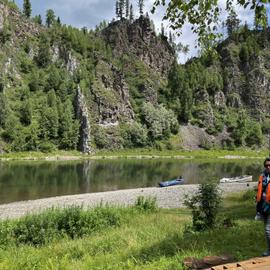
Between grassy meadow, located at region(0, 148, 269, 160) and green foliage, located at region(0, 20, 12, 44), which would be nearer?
grassy meadow, located at region(0, 148, 269, 160)

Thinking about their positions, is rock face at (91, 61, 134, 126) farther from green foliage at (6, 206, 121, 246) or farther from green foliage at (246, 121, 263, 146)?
green foliage at (6, 206, 121, 246)

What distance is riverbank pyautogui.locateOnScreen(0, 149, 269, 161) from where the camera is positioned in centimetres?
12776

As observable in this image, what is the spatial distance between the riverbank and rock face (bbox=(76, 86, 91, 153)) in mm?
4808

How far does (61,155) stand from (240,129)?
9131cm

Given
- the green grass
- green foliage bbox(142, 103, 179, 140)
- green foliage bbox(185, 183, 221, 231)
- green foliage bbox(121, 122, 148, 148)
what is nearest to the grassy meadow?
green foliage bbox(121, 122, 148, 148)

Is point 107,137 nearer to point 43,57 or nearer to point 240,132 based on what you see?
point 43,57

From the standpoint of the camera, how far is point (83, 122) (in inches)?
6250

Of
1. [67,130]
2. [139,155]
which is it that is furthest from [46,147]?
[139,155]

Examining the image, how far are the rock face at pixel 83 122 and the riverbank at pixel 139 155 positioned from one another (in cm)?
481

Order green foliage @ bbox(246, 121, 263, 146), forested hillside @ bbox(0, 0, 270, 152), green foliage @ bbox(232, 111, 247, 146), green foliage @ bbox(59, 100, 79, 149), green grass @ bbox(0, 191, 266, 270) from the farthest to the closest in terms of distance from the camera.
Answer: green foliage @ bbox(246, 121, 263, 146) → green foliage @ bbox(232, 111, 247, 146) → green foliage @ bbox(59, 100, 79, 149) → forested hillside @ bbox(0, 0, 270, 152) → green grass @ bbox(0, 191, 266, 270)

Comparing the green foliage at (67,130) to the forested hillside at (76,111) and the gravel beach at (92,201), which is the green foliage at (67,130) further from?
the gravel beach at (92,201)

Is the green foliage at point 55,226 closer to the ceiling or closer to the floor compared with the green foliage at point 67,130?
closer to the floor

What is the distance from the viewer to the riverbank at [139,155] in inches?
5030

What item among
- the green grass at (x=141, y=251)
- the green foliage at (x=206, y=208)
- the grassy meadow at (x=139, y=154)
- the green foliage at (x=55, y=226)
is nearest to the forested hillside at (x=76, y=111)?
the grassy meadow at (x=139, y=154)
